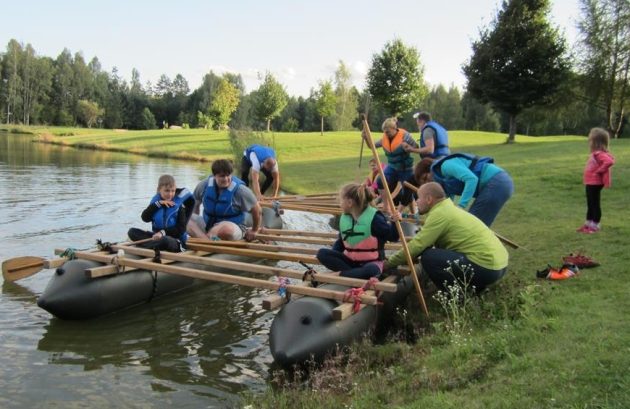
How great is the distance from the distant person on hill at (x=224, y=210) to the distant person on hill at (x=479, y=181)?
267 centimetres

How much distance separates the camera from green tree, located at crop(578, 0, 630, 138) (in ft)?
94.5

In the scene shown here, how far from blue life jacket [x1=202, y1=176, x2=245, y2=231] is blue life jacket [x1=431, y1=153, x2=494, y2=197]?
110 inches

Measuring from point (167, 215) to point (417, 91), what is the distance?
32650mm

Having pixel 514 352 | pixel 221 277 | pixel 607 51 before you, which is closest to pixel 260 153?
pixel 221 277

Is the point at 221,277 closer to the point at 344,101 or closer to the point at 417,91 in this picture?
the point at 417,91

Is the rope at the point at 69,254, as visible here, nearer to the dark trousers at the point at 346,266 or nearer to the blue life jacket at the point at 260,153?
the dark trousers at the point at 346,266

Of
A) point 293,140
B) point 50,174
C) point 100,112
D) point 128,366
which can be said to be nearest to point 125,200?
point 50,174

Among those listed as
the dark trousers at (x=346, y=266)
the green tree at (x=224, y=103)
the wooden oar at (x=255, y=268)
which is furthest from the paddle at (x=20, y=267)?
the green tree at (x=224, y=103)

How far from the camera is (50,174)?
2270 centimetres

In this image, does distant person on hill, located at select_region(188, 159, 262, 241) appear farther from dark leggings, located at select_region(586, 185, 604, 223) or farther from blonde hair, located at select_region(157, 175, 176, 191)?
dark leggings, located at select_region(586, 185, 604, 223)

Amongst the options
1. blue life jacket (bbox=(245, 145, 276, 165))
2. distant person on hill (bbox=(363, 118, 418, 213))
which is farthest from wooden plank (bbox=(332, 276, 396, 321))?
blue life jacket (bbox=(245, 145, 276, 165))

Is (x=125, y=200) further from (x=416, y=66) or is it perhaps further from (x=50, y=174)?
(x=416, y=66)

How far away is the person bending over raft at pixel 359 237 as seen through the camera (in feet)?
17.9

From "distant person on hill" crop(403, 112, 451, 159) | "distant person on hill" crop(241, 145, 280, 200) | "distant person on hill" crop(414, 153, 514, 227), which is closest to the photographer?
"distant person on hill" crop(414, 153, 514, 227)
